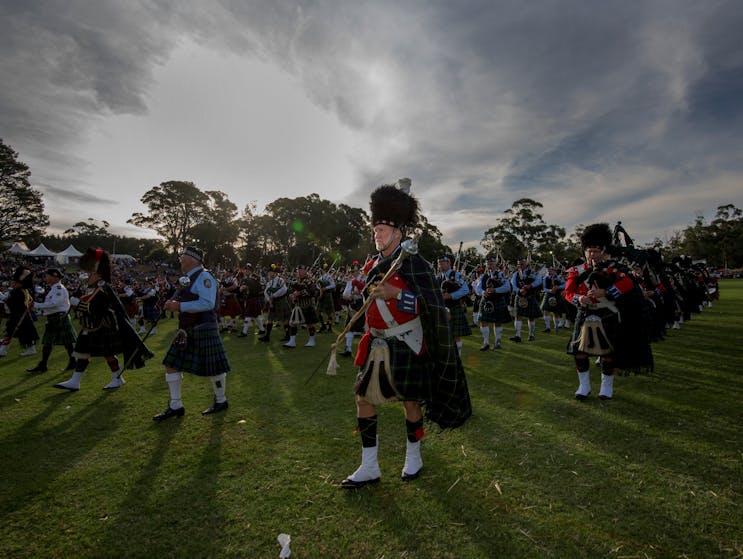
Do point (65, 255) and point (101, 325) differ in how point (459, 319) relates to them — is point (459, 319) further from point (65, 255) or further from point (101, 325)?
point (65, 255)

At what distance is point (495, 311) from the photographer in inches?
416

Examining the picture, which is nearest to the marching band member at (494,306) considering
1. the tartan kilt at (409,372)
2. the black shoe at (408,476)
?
the black shoe at (408,476)

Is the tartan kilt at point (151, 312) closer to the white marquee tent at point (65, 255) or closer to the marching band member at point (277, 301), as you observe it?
the marching band member at point (277, 301)

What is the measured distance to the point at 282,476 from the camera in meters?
3.78

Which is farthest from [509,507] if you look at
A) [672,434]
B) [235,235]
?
[235,235]

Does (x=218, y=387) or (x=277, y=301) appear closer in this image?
(x=218, y=387)

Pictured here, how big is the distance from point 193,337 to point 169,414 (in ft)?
3.89

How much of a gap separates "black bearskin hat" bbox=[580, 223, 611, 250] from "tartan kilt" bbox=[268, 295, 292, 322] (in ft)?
28.4

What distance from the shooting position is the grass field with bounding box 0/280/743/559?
2818 mm

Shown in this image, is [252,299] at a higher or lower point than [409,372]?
higher

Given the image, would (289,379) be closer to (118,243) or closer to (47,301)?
(47,301)

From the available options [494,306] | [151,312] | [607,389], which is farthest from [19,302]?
[607,389]

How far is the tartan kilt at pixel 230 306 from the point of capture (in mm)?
14609

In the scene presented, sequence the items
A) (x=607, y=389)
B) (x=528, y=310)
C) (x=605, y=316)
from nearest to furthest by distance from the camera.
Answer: (x=605, y=316), (x=607, y=389), (x=528, y=310)
